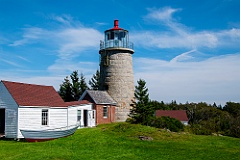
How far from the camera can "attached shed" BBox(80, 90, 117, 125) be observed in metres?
33.5

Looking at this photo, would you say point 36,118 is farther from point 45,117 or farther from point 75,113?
point 75,113

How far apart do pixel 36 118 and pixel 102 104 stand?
11.3 meters

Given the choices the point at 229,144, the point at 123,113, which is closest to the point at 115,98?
the point at 123,113

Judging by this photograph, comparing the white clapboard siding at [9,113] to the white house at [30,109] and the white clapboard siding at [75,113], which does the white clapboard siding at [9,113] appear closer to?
the white house at [30,109]

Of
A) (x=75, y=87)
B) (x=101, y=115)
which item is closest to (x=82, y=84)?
(x=75, y=87)

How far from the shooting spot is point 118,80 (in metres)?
37.7

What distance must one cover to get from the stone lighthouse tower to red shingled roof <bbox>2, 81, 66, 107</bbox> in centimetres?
1058

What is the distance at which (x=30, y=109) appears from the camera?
77.2 ft

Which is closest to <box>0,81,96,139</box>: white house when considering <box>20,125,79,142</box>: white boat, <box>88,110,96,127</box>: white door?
<box>20,125,79,142</box>: white boat

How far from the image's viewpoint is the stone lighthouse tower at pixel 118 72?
123 feet

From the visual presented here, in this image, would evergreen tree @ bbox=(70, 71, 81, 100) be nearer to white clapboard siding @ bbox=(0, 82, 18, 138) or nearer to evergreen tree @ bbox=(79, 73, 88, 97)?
evergreen tree @ bbox=(79, 73, 88, 97)

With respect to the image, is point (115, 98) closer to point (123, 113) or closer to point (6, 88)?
point (123, 113)

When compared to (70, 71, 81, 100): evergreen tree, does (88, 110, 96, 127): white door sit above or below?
below

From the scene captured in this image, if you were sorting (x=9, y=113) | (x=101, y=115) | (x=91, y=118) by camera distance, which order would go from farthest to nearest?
Answer: (x=101, y=115)
(x=91, y=118)
(x=9, y=113)
